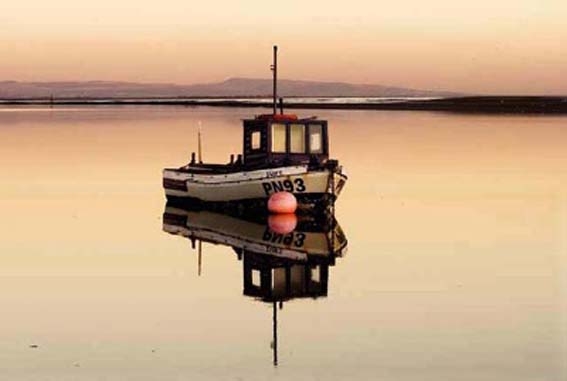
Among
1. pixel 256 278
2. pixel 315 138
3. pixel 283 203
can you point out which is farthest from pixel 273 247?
pixel 315 138

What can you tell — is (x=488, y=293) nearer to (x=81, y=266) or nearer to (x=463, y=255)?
(x=463, y=255)

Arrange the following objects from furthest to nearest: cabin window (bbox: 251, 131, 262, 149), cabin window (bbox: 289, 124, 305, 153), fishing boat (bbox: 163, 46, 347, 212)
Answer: cabin window (bbox: 251, 131, 262, 149), cabin window (bbox: 289, 124, 305, 153), fishing boat (bbox: 163, 46, 347, 212)

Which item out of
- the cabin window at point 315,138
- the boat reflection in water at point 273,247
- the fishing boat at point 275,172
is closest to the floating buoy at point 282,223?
the boat reflection in water at point 273,247

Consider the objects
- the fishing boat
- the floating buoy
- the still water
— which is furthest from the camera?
the fishing boat

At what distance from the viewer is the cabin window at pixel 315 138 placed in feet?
108

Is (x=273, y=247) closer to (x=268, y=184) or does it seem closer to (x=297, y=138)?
(x=268, y=184)

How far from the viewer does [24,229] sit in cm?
2867

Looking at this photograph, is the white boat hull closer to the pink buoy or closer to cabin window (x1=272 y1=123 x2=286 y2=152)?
the pink buoy

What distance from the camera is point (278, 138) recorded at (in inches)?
1291

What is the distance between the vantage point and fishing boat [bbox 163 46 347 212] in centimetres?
3150

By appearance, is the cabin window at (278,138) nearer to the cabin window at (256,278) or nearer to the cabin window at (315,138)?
the cabin window at (315,138)

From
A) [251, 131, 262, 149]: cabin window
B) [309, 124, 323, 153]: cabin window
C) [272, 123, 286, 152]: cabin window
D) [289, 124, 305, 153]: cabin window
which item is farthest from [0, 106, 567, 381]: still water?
[251, 131, 262, 149]: cabin window

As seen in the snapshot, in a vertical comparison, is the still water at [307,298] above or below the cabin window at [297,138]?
below

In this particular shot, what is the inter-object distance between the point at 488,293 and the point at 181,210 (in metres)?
14.2
